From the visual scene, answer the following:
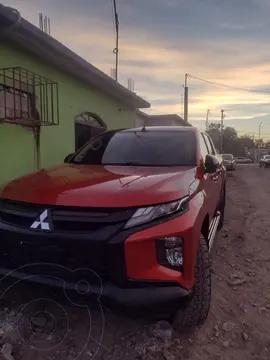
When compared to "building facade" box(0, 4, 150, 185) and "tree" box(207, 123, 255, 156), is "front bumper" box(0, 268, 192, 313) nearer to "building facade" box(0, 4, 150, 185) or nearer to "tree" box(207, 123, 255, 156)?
"building facade" box(0, 4, 150, 185)

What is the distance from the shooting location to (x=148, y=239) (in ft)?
7.73

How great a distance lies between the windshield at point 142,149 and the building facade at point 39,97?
1494 mm

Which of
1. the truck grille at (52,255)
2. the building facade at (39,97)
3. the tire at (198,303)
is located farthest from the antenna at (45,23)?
the tire at (198,303)

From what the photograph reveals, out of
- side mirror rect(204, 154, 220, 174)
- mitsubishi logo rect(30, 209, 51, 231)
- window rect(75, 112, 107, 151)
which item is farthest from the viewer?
window rect(75, 112, 107, 151)

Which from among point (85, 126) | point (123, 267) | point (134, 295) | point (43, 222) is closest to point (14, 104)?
point (85, 126)

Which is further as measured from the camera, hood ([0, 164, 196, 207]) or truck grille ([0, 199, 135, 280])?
hood ([0, 164, 196, 207])

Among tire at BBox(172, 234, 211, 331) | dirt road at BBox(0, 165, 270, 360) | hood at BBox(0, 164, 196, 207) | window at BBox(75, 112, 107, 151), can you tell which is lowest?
dirt road at BBox(0, 165, 270, 360)

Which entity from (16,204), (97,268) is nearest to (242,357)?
(97,268)

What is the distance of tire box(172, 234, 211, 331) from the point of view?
2799mm

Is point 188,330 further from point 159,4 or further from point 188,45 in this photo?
point 188,45

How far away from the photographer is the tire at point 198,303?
2799 millimetres

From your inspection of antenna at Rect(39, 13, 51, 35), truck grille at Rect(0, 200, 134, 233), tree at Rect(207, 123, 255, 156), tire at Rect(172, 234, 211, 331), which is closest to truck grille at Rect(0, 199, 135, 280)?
truck grille at Rect(0, 200, 134, 233)

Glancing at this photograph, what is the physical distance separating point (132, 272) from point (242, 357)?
1114 mm

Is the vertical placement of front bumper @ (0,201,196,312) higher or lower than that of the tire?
higher
